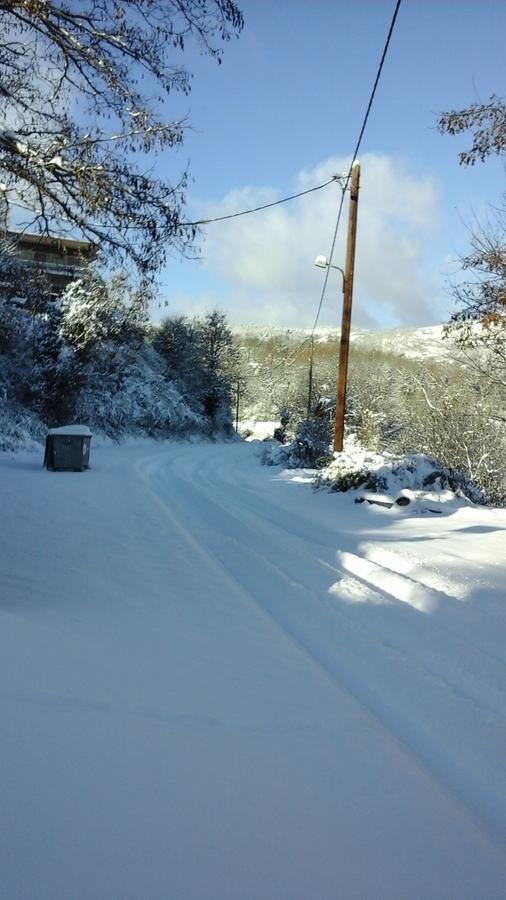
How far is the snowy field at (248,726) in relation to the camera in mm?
1875

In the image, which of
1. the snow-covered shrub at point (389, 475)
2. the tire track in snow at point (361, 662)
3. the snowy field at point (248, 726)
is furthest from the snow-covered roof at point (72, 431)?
the snowy field at point (248, 726)

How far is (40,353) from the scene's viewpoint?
94.7ft

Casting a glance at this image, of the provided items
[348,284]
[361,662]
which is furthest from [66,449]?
[361,662]

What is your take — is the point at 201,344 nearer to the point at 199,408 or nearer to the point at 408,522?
the point at 199,408

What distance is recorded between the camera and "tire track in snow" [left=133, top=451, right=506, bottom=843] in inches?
99.4

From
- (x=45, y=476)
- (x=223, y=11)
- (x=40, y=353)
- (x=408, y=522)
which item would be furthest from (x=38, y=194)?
(x=40, y=353)

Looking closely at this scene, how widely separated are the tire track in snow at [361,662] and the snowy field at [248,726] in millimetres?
15

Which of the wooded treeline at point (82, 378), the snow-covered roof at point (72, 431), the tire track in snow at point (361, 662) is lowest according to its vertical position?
the tire track in snow at point (361, 662)

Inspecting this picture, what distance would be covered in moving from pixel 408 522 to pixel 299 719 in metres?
7.26

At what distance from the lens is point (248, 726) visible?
2809mm

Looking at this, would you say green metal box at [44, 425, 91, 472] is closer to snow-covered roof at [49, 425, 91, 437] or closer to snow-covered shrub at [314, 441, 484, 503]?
snow-covered roof at [49, 425, 91, 437]

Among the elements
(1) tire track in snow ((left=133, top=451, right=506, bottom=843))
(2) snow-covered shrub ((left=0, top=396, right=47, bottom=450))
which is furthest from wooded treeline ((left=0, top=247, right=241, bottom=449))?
(1) tire track in snow ((left=133, top=451, right=506, bottom=843))

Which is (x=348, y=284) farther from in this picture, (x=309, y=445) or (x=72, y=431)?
(x=72, y=431)

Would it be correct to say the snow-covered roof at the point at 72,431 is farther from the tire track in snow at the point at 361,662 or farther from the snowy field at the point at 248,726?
the snowy field at the point at 248,726
